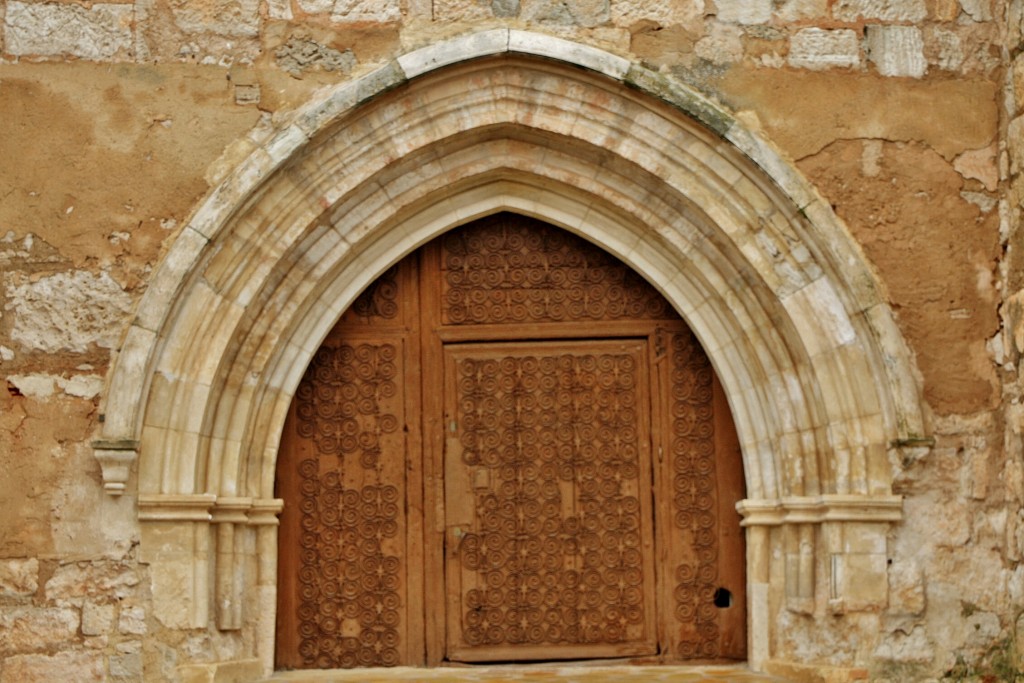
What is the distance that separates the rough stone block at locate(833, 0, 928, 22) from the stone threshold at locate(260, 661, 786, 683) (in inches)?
110

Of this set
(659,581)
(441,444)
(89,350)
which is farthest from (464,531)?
(89,350)

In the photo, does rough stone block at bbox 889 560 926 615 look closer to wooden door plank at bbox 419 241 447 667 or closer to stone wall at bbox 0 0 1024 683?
stone wall at bbox 0 0 1024 683

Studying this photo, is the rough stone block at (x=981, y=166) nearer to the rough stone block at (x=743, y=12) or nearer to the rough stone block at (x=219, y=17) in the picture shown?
the rough stone block at (x=743, y=12)

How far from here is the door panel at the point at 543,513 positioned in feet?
23.2

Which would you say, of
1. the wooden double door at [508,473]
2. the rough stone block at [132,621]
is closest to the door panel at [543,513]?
the wooden double door at [508,473]

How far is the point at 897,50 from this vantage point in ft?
22.3

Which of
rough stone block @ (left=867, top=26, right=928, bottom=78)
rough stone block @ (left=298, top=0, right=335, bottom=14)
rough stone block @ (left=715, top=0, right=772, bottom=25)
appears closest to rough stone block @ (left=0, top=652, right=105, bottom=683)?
rough stone block @ (left=298, top=0, right=335, bottom=14)

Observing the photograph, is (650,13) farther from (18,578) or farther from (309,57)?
(18,578)

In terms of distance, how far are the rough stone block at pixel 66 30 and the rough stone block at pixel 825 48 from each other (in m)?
2.76

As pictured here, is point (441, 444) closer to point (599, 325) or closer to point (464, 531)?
point (464, 531)

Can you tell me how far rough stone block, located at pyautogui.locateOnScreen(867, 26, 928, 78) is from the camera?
6785mm

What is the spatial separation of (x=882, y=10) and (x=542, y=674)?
3.14m

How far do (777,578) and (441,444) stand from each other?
155cm

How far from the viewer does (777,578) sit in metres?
6.84
